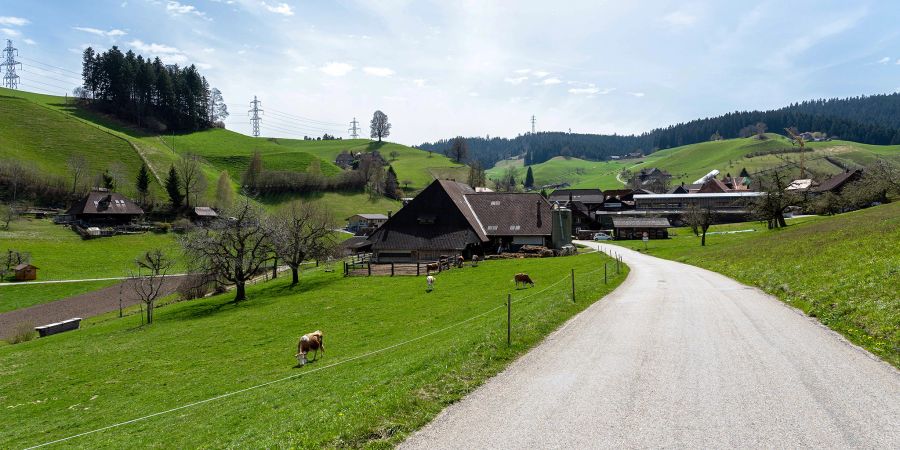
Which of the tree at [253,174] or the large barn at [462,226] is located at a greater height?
the tree at [253,174]

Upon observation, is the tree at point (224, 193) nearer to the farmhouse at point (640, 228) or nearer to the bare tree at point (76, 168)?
the bare tree at point (76, 168)

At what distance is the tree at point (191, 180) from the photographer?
346 ft

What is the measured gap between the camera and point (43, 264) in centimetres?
6378

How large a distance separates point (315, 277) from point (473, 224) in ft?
69.6

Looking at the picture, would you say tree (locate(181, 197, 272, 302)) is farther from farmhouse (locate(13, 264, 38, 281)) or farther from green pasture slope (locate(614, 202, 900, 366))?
green pasture slope (locate(614, 202, 900, 366))

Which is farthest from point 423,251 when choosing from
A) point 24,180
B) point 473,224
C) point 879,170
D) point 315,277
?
point 24,180

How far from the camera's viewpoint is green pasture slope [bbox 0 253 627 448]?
11.4 m

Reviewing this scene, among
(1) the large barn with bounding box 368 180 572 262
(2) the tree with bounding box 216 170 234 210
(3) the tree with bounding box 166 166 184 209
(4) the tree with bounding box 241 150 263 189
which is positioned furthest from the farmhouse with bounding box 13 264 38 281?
(4) the tree with bounding box 241 150 263 189

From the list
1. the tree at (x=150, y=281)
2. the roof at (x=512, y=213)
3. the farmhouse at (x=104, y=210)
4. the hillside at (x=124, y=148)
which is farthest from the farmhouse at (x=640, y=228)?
the farmhouse at (x=104, y=210)

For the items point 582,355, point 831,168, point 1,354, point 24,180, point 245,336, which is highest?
point 831,168

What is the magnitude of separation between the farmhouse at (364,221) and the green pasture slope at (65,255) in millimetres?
37305

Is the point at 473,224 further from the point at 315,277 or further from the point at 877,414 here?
the point at 877,414

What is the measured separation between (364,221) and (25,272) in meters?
62.2

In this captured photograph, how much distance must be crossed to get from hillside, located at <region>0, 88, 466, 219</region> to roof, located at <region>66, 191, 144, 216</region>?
11317 mm
